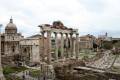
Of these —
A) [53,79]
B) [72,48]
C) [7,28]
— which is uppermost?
[7,28]

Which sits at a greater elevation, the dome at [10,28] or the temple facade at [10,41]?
the dome at [10,28]

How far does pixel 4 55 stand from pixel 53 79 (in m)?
23.0

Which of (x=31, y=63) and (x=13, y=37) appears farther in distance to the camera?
(x=13, y=37)

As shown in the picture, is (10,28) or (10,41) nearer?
(10,41)

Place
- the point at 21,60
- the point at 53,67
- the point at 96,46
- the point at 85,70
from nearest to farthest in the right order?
the point at 53,67 → the point at 85,70 → the point at 21,60 → the point at 96,46

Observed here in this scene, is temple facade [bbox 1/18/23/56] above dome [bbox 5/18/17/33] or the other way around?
the other way around

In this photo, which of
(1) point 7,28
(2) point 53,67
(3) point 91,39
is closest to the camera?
(2) point 53,67

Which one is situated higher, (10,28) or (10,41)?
(10,28)

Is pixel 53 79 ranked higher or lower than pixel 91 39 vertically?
lower

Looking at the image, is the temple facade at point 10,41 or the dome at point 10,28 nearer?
the temple facade at point 10,41

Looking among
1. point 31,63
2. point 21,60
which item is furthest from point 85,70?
point 21,60

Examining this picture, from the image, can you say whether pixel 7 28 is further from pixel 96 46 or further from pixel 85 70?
pixel 96 46

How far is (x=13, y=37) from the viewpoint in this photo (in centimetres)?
5569

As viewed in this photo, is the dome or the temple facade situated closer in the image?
the temple facade
